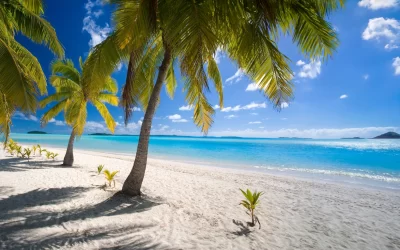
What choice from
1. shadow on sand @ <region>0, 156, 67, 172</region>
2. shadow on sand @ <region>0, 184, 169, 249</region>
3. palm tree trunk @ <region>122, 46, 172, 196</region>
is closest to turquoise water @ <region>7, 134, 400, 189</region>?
palm tree trunk @ <region>122, 46, 172, 196</region>

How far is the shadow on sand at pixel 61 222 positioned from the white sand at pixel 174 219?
14 millimetres

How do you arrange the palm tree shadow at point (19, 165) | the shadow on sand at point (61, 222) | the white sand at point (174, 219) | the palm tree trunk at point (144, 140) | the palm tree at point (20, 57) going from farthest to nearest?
the palm tree shadow at point (19, 165), the palm tree trunk at point (144, 140), the palm tree at point (20, 57), the white sand at point (174, 219), the shadow on sand at point (61, 222)

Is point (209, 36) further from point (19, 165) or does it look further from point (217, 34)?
point (19, 165)

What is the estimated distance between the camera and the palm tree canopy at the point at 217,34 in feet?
11.1

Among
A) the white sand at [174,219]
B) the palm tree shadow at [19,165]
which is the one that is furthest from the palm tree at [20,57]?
the palm tree shadow at [19,165]

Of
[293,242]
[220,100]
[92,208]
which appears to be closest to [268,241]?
[293,242]

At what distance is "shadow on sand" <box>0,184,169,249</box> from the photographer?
3.34m

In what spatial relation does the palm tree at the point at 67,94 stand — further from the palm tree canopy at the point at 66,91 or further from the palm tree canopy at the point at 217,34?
the palm tree canopy at the point at 217,34

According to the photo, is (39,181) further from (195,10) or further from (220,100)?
(195,10)

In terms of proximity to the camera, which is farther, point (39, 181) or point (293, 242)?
point (39, 181)

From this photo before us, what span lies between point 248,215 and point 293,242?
137 centimetres

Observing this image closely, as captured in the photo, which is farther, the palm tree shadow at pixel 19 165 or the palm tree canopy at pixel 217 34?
the palm tree shadow at pixel 19 165

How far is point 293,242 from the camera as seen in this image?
4047mm

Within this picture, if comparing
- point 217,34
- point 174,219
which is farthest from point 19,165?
point 217,34
